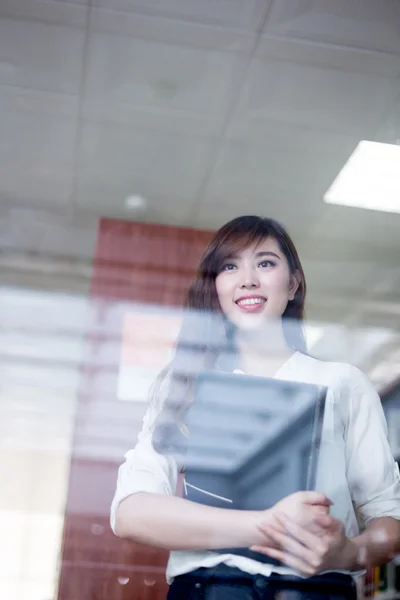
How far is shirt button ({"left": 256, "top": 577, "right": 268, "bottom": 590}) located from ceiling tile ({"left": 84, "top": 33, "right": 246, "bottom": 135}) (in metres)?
1.01

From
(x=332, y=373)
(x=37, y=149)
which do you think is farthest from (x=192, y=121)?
(x=332, y=373)

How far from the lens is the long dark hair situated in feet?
3.73

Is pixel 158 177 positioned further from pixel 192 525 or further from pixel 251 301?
pixel 192 525

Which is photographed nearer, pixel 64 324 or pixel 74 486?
pixel 74 486

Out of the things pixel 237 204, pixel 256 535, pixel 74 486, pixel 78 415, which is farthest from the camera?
pixel 237 204

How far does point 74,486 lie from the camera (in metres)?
1.23

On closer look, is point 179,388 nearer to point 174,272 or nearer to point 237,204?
point 174,272

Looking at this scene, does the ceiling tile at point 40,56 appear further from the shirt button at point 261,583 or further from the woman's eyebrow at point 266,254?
the shirt button at point 261,583

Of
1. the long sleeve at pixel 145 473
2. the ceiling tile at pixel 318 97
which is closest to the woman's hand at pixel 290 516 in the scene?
the long sleeve at pixel 145 473

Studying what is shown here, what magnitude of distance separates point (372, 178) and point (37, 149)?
0.75m

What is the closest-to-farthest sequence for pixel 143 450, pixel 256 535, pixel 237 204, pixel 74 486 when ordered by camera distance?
pixel 256 535 → pixel 143 450 → pixel 74 486 → pixel 237 204

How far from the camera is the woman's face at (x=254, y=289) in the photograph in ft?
3.96

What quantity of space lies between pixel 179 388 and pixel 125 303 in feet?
1.13

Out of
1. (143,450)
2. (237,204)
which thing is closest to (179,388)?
(143,450)
